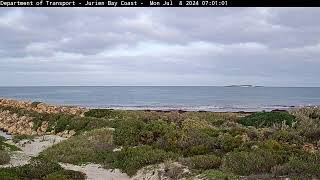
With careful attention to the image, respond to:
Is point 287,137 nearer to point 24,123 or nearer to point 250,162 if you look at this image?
point 250,162

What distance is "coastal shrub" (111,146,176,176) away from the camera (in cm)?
1608

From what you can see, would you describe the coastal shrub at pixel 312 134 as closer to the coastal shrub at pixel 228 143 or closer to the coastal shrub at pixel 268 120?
the coastal shrub at pixel 228 143

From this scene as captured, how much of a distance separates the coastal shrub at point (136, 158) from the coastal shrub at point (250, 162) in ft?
8.39

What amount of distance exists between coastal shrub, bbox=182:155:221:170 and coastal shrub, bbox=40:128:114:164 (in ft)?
14.6

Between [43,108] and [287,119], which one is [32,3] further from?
[43,108]

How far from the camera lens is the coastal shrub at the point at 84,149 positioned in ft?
60.6

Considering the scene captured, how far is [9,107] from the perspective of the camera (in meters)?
42.1

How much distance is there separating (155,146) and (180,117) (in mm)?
9467

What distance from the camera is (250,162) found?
14.4 m

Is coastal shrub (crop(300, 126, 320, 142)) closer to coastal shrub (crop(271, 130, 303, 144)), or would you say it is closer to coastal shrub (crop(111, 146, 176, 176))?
coastal shrub (crop(271, 130, 303, 144))

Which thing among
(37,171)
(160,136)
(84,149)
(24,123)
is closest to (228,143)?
(160,136)

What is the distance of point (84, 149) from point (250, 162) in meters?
8.14

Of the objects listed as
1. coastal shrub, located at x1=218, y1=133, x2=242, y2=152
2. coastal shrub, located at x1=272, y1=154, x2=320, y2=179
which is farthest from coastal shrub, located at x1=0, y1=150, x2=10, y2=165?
coastal shrub, located at x1=272, y1=154, x2=320, y2=179

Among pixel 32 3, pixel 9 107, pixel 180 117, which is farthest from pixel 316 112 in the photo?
pixel 9 107
